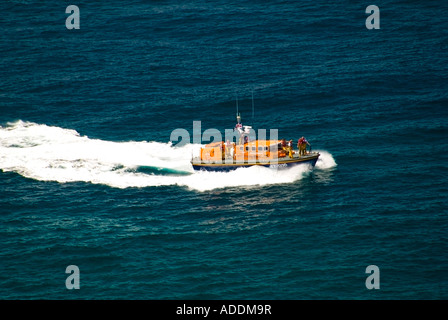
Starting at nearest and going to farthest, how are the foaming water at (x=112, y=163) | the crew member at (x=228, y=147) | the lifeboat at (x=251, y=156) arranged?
1. the lifeboat at (x=251, y=156)
2. the foaming water at (x=112, y=163)
3. the crew member at (x=228, y=147)

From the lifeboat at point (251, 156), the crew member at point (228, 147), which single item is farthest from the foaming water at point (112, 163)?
the crew member at point (228, 147)

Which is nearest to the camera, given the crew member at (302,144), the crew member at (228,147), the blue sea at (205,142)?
the blue sea at (205,142)

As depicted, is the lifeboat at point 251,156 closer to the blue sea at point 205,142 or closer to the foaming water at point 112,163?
the foaming water at point 112,163

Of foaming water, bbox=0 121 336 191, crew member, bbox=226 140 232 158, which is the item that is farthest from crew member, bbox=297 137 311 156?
crew member, bbox=226 140 232 158

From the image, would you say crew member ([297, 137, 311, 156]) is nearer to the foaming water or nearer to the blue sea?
the foaming water

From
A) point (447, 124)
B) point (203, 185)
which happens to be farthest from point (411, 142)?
point (203, 185)

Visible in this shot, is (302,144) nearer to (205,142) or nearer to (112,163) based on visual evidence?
(205,142)

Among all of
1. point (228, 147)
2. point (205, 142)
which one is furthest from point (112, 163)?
point (228, 147)
